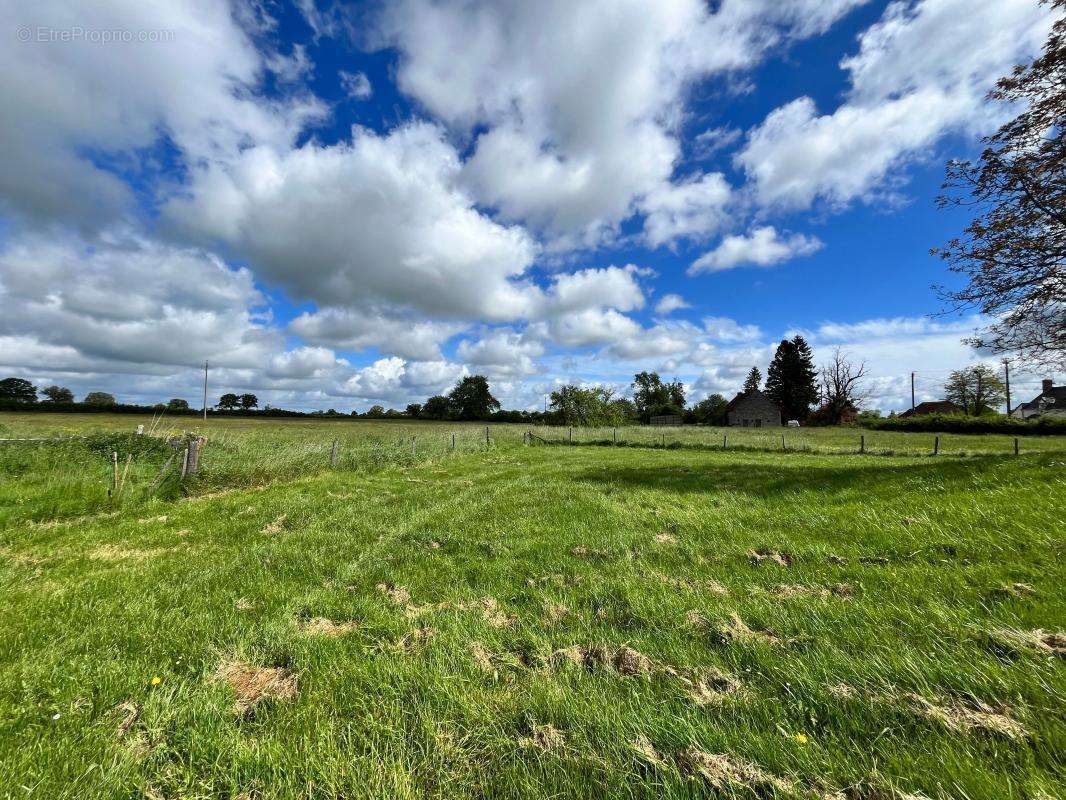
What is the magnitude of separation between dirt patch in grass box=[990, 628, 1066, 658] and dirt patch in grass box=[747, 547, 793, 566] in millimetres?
2262

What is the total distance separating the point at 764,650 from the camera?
3354 mm

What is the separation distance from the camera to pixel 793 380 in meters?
71.2

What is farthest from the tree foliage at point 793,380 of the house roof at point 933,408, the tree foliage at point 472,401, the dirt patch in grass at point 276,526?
the dirt patch in grass at point 276,526

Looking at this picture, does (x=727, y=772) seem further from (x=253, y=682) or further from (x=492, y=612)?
(x=253, y=682)

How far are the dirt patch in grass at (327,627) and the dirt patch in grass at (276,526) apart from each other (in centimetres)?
431

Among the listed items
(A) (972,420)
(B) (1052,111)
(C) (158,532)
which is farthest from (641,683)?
(A) (972,420)

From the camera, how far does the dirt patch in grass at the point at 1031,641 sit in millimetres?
2982

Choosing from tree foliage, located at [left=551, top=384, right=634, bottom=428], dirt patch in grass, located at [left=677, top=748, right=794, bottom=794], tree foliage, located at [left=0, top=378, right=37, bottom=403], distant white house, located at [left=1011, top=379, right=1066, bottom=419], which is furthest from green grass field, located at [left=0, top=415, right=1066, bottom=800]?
tree foliage, located at [left=0, top=378, right=37, bottom=403]

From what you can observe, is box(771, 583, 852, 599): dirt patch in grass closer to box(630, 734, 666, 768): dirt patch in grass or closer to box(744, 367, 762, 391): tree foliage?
box(630, 734, 666, 768): dirt patch in grass

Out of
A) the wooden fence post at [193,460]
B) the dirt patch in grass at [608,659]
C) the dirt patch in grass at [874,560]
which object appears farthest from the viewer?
the wooden fence post at [193,460]

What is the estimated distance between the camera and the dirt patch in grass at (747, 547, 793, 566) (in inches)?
217

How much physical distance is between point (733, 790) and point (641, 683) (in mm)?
1026

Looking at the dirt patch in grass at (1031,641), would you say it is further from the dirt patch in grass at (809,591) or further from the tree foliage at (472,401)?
the tree foliage at (472,401)

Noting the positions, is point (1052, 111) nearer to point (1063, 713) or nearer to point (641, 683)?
point (1063, 713)
